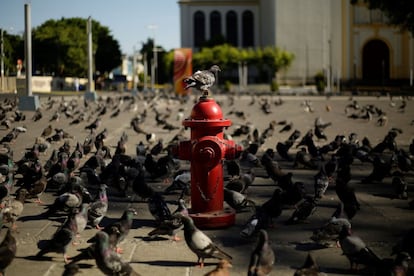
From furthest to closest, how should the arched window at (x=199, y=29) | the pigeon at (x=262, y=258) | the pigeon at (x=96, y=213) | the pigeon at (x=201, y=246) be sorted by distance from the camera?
the arched window at (x=199, y=29), the pigeon at (x=96, y=213), the pigeon at (x=201, y=246), the pigeon at (x=262, y=258)

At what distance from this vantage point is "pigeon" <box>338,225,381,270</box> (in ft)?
20.0

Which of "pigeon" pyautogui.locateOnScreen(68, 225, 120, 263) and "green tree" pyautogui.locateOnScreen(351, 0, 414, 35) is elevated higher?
"green tree" pyautogui.locateOnScreen(351, 0, 414, 35)

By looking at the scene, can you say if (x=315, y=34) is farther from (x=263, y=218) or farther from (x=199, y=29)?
(x=263, y=218)

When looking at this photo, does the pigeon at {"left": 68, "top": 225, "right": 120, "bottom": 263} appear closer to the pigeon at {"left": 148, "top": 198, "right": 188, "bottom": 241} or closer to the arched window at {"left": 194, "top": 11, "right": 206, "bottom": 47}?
the pigeon at {"left": 148, "top": 198, "right": 188, "bottom": 241}

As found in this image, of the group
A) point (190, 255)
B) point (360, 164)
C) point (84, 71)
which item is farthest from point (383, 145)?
point (84, 71)

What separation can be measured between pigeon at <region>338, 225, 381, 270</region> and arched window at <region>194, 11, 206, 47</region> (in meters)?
100

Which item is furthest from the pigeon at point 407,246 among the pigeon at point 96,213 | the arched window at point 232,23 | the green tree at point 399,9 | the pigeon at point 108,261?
the arched window at point 232,23

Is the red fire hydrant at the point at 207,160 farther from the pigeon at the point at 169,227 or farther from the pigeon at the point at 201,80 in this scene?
the pigeon at the point at 169,227

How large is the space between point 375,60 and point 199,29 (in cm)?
3451

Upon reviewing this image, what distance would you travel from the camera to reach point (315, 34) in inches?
3529

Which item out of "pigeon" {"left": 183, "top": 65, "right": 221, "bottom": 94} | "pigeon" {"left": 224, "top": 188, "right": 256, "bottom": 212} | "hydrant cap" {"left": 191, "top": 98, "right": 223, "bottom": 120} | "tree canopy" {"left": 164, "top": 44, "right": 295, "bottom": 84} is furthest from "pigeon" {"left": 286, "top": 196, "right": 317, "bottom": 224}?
"tree canopy" {"left": 164, "top": 44, "right": 295, "bottom": 84}

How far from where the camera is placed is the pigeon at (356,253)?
609 centimetres

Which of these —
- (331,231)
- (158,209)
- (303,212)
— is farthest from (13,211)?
(331,231)

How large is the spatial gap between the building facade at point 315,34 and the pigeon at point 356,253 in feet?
229
